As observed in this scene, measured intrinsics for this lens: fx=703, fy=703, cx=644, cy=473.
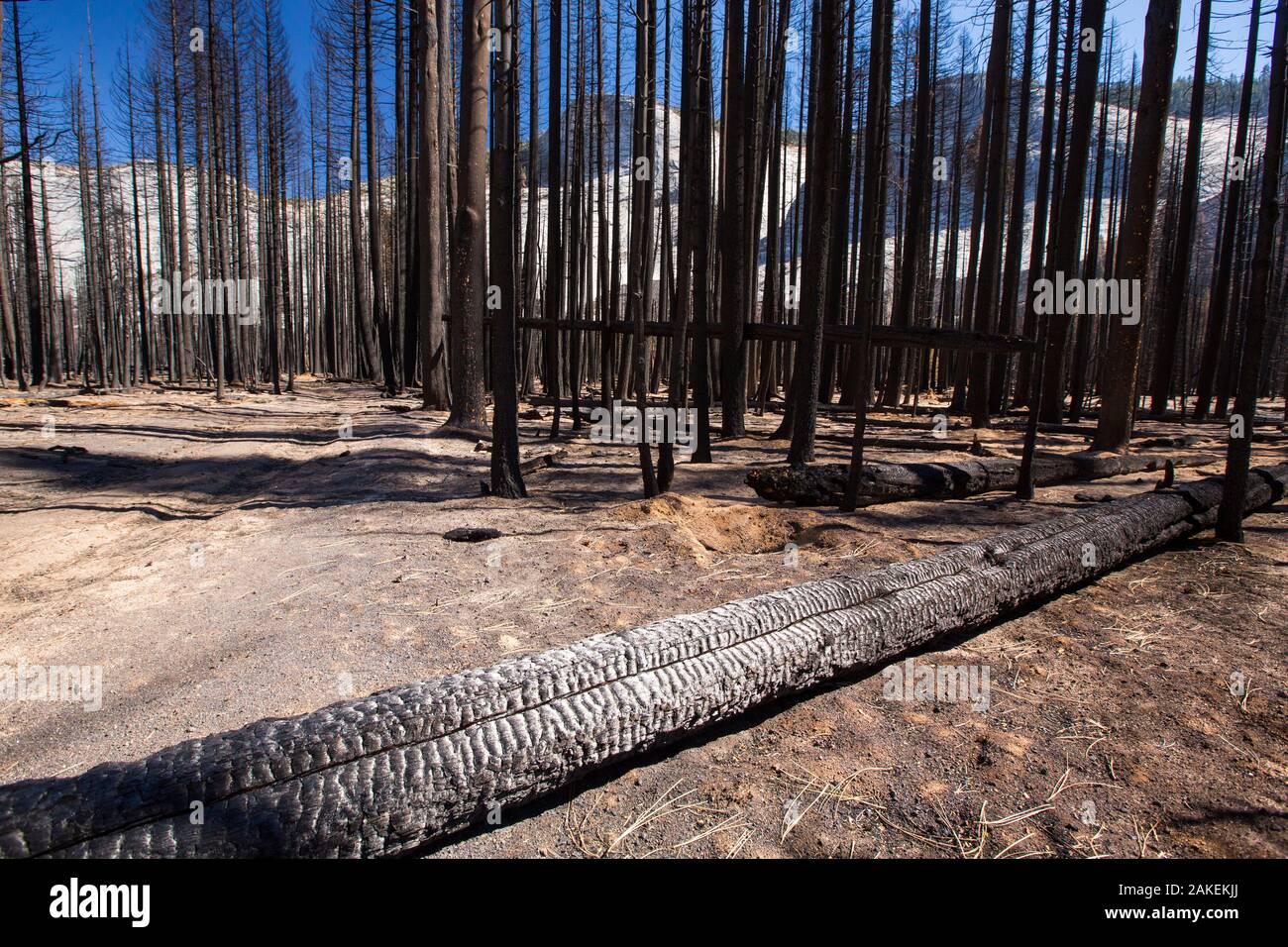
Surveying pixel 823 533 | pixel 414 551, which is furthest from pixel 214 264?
pixel 823 533

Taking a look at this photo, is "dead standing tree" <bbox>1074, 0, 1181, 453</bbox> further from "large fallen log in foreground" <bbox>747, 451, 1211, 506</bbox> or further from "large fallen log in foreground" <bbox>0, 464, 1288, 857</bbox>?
"large fallen log in foreground" <bbox>0, 464, 1288, 857</bbox>

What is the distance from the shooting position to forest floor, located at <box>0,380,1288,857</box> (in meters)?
2.23

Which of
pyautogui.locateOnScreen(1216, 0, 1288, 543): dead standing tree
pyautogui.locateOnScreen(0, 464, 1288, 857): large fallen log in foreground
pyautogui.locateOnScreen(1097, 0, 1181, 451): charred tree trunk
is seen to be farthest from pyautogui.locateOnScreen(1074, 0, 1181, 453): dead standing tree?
pyautogui.locateOnScreen(0, 464, 1288, 857): large fallen log in foreground

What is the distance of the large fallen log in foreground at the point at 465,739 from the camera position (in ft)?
5.46

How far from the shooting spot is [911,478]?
271 inches

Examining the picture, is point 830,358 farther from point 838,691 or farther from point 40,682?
point 40,682

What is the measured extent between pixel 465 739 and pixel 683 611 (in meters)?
1.95

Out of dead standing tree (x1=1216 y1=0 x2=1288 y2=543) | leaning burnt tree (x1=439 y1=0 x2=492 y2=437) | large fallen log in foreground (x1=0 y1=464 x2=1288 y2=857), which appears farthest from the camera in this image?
leaning burnt tree (x1=439 y1=0 x2=492 y2=437)

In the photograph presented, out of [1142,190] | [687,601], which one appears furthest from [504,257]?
[1142,190]

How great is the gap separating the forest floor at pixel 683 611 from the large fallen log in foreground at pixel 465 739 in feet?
0.59

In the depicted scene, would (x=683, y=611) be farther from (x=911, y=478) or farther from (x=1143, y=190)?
(x=1143, y=190)

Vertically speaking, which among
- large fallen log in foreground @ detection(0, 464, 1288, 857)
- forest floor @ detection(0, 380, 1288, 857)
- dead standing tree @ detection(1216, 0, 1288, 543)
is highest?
dead standing tree @ detection(1216, 0, 1288, 543)

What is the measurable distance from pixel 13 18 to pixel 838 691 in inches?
815

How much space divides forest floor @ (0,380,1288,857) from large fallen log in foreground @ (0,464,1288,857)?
7.0 inches
